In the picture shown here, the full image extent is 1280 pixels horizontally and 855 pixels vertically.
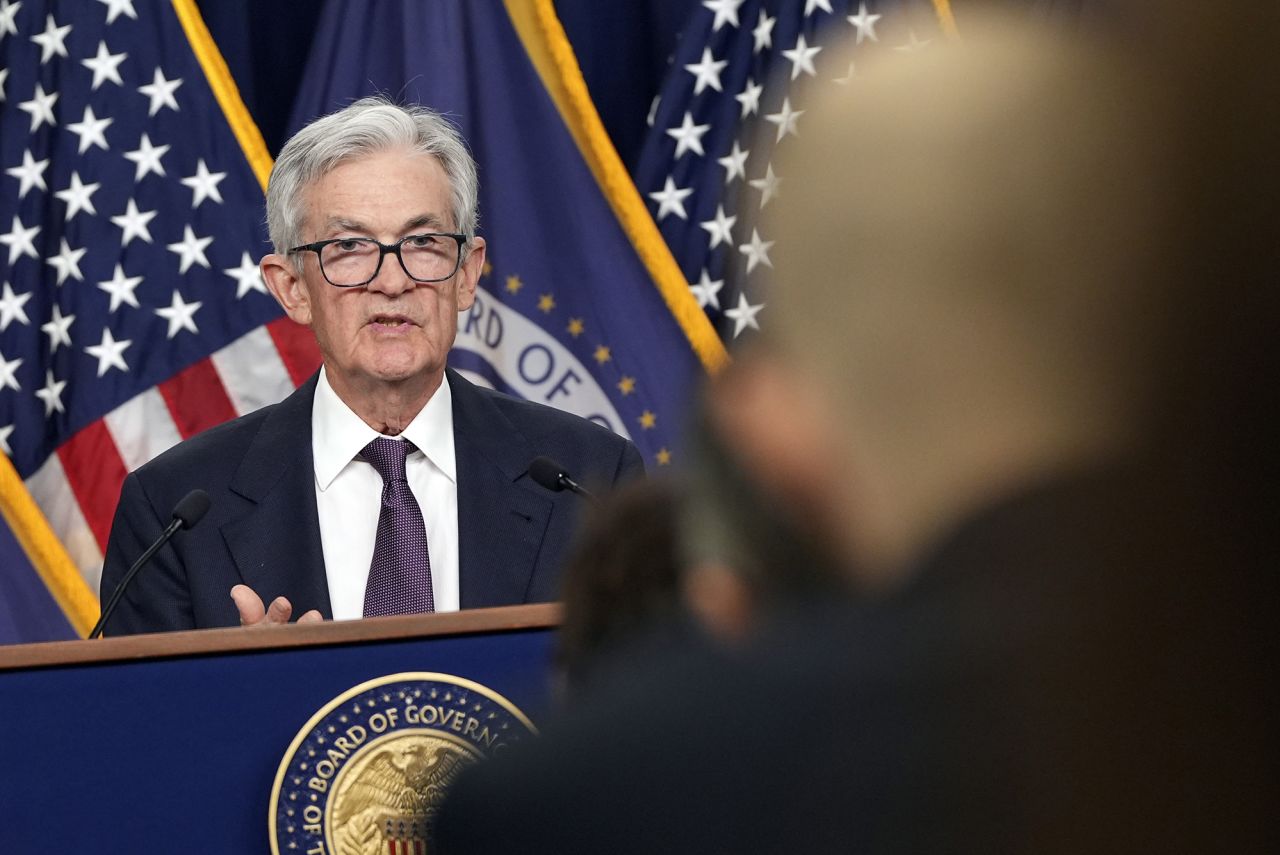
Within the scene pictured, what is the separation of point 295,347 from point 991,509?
132 inches

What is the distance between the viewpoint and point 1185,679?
1.30 feet

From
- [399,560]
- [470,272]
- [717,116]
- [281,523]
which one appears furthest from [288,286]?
[717,116]

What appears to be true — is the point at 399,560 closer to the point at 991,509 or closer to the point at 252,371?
the point at 252,371

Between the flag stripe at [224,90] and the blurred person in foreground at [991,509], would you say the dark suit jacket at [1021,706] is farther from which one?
the flag stripe at [224,90]

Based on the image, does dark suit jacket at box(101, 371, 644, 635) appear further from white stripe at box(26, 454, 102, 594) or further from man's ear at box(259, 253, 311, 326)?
white stripe at box(26, 454, 102, 594)

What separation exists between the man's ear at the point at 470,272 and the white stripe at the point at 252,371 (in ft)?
3.04

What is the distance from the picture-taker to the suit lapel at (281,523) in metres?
2.30

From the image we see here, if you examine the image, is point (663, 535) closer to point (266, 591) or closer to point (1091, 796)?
point (1091, 796)

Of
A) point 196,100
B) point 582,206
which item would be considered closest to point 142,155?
point 196,100

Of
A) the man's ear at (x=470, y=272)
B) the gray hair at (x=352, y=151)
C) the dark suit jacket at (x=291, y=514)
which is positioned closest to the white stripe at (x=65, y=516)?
the dark suit jacket at (x=291, y=514)

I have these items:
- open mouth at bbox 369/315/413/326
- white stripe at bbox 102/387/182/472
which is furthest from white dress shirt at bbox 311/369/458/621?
white stripe at bbox 102/387/182/472

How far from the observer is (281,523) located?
238cm

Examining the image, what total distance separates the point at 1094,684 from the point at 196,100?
353 centimetres

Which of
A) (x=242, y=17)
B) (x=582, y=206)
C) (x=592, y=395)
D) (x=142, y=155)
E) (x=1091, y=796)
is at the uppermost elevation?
(x=242, y=17)
